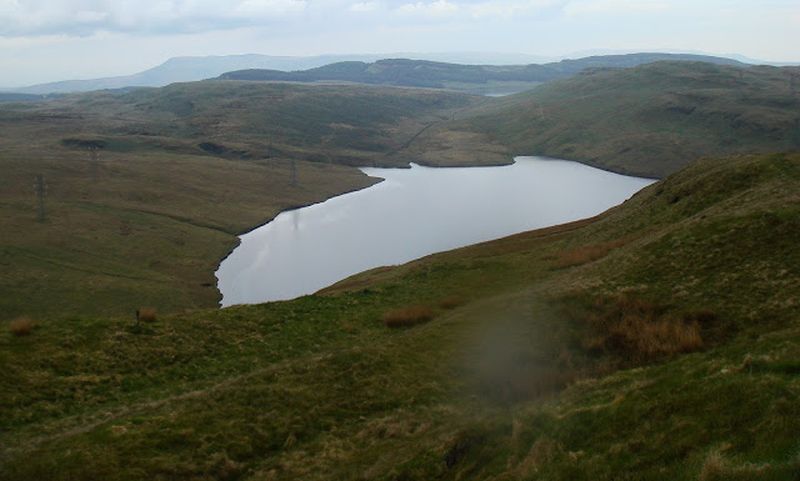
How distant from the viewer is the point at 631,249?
3553 cm

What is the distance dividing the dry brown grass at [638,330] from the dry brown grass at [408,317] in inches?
410

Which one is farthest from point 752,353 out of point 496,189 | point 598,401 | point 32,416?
point 496,189

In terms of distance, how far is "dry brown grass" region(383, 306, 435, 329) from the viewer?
34625 millimetres

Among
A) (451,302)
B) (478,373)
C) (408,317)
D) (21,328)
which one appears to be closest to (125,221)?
(21,328)

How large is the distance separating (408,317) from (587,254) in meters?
15.3

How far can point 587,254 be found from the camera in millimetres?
42906

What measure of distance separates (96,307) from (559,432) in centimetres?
6454

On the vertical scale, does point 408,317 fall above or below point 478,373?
below

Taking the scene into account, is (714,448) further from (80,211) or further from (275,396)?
(80,211)

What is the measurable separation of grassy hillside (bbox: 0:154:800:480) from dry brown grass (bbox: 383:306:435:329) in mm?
249

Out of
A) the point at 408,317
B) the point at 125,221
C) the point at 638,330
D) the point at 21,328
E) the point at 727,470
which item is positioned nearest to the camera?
the point at 727,470

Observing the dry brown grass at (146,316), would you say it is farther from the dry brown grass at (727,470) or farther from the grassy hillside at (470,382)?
the dry brown grass at (727,470)

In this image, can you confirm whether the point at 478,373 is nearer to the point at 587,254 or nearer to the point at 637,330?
the point at 637,330

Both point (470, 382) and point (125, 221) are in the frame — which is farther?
point (125, 221)
